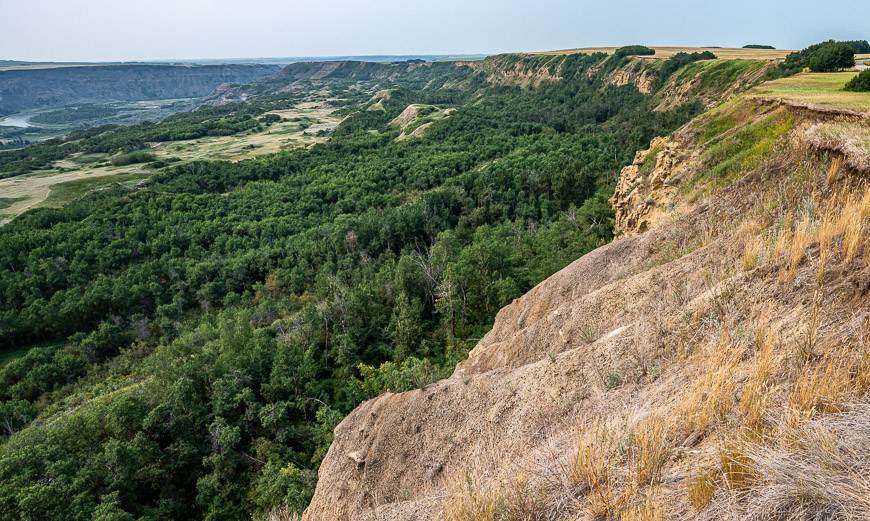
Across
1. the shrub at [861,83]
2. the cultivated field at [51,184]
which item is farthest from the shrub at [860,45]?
the cultivated field at [51,184]

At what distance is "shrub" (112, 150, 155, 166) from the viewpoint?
101 metres

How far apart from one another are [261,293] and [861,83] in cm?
5035

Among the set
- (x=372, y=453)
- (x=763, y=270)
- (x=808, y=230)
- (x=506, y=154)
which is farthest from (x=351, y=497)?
(x=506, y=154)

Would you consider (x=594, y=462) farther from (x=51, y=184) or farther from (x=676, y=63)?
(x=51, y=184)

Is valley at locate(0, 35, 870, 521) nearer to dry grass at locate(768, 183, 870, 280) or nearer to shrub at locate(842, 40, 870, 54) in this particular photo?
dry grass at locate(768, 183, 870, 280)

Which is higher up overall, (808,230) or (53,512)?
(808,230)

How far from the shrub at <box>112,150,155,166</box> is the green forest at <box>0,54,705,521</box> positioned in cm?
1307

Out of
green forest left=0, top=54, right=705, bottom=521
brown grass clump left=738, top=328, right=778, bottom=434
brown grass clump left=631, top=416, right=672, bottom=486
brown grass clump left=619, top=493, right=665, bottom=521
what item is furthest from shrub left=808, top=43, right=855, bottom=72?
brown grass clump left=619, top=493, right=665, bottom=521

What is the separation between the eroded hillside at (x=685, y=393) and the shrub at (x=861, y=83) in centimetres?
717

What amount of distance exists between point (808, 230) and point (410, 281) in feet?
103

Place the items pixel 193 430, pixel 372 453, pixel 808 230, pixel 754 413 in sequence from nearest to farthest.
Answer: pixel 754 413, pixel 808 230, pixel 372 453, pixel 193 430

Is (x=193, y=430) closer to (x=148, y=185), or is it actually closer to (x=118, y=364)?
(x=118, y=364)

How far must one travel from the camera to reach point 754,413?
418 centimetres

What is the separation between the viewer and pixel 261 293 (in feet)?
159
